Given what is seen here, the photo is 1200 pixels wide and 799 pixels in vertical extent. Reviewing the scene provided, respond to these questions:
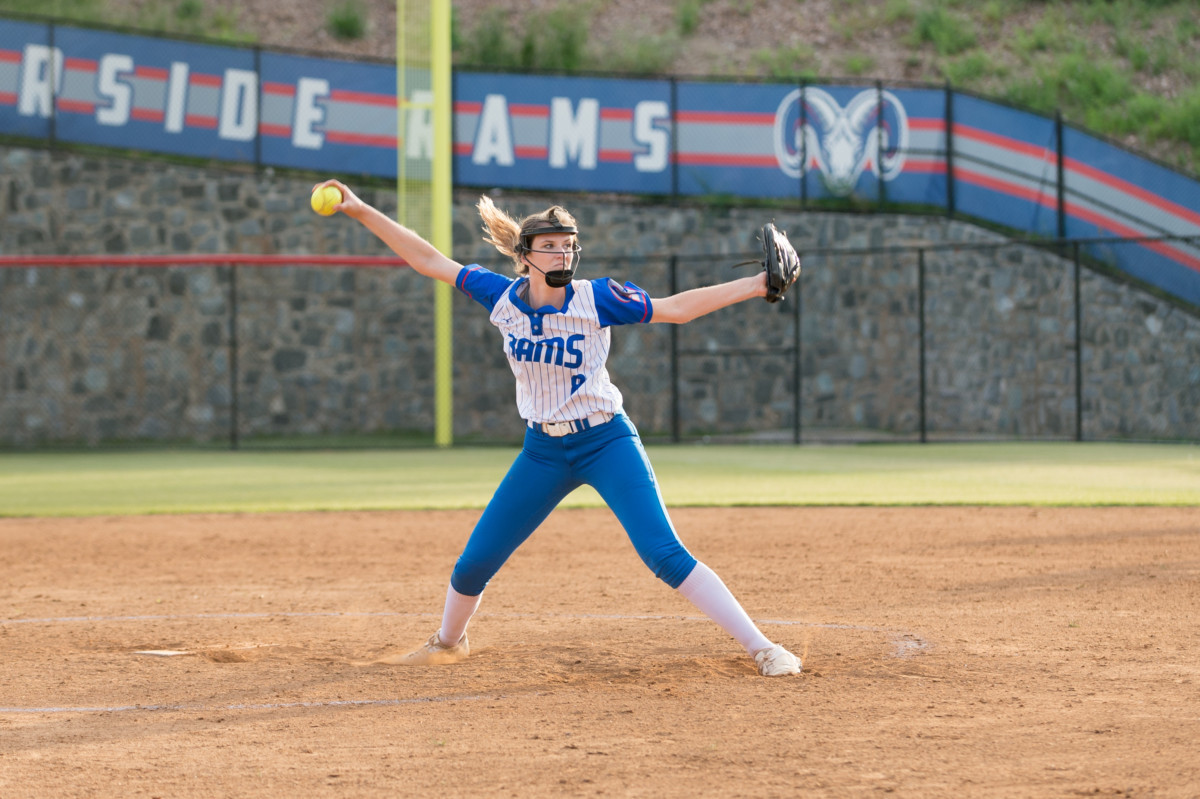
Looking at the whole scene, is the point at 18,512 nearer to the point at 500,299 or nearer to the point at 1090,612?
the point at 500,299

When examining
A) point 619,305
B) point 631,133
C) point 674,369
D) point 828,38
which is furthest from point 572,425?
point 828,38

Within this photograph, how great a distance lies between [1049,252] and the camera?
774 inches

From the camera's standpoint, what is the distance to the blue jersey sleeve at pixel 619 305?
511 cm

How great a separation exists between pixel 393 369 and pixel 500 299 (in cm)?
1467

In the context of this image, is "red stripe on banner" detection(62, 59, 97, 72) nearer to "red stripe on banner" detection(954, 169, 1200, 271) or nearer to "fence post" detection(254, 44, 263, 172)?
"fence post" detection(254, 44, 263, 172)

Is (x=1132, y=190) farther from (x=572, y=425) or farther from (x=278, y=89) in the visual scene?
(x=572, y=425)

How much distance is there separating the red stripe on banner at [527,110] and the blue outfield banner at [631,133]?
3 cm

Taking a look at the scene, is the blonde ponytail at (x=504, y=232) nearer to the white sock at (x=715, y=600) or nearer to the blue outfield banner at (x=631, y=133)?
the white sock at (x=715, y=600)

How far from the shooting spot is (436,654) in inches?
216

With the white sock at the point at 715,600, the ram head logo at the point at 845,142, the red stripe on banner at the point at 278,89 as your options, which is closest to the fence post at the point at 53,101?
the red stripe on banner at the point at 278,89

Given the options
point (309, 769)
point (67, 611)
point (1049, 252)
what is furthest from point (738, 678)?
point (1049, 252)

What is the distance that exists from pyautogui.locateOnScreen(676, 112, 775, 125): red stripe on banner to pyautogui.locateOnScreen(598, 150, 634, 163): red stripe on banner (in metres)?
1.05

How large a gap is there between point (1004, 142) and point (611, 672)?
58.4 ft

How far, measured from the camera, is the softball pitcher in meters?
4.98
